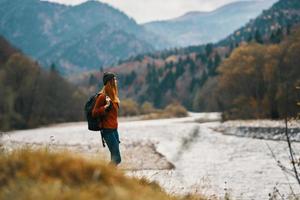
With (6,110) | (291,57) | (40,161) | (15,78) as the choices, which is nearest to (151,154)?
(6,110)

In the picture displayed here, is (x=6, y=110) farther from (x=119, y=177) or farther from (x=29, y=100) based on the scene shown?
(x=29, y=100)

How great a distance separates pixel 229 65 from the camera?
70.9 metres

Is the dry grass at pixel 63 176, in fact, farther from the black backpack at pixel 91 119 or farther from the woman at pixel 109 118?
the woman at pixel 109 118

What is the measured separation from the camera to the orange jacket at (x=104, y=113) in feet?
36.3

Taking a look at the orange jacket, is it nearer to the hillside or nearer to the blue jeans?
the blue jeans

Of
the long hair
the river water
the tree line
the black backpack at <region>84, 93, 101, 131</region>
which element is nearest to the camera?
the black backpack at <region>84, 93, 101, 131</region>

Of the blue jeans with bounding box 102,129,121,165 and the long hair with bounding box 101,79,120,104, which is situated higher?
the long hair with bounding box 101,79,120,104

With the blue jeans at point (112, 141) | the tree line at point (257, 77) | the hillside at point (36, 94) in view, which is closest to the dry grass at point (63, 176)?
the blue jeans at point (112, 141)

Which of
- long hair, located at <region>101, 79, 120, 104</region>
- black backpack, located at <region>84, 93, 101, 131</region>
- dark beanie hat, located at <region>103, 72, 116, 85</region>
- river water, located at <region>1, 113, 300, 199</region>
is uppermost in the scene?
dark beanie hat, located at <region>103, 72, 116, 85</region>

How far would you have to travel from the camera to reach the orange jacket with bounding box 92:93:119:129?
1106 centimetres

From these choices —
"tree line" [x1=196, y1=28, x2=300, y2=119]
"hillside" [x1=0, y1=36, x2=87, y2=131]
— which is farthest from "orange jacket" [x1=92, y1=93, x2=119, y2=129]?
"hillside" [x1=0, y1=36, x2=87, y2=131]

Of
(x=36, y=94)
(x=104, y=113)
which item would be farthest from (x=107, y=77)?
(x=36, y=94)

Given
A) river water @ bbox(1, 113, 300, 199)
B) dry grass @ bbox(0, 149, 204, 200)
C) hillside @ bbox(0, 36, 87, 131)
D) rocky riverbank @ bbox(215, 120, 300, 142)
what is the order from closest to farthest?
dry grass @ bbox(0, 149, 204, 200) < river water @ bbox(1, 113, 300, 199) < rocky riverbank @ bbox(215, 120, 300, 142) < hillside @ bbox(0, 36, 87, 131)

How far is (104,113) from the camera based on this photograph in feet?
36.4
